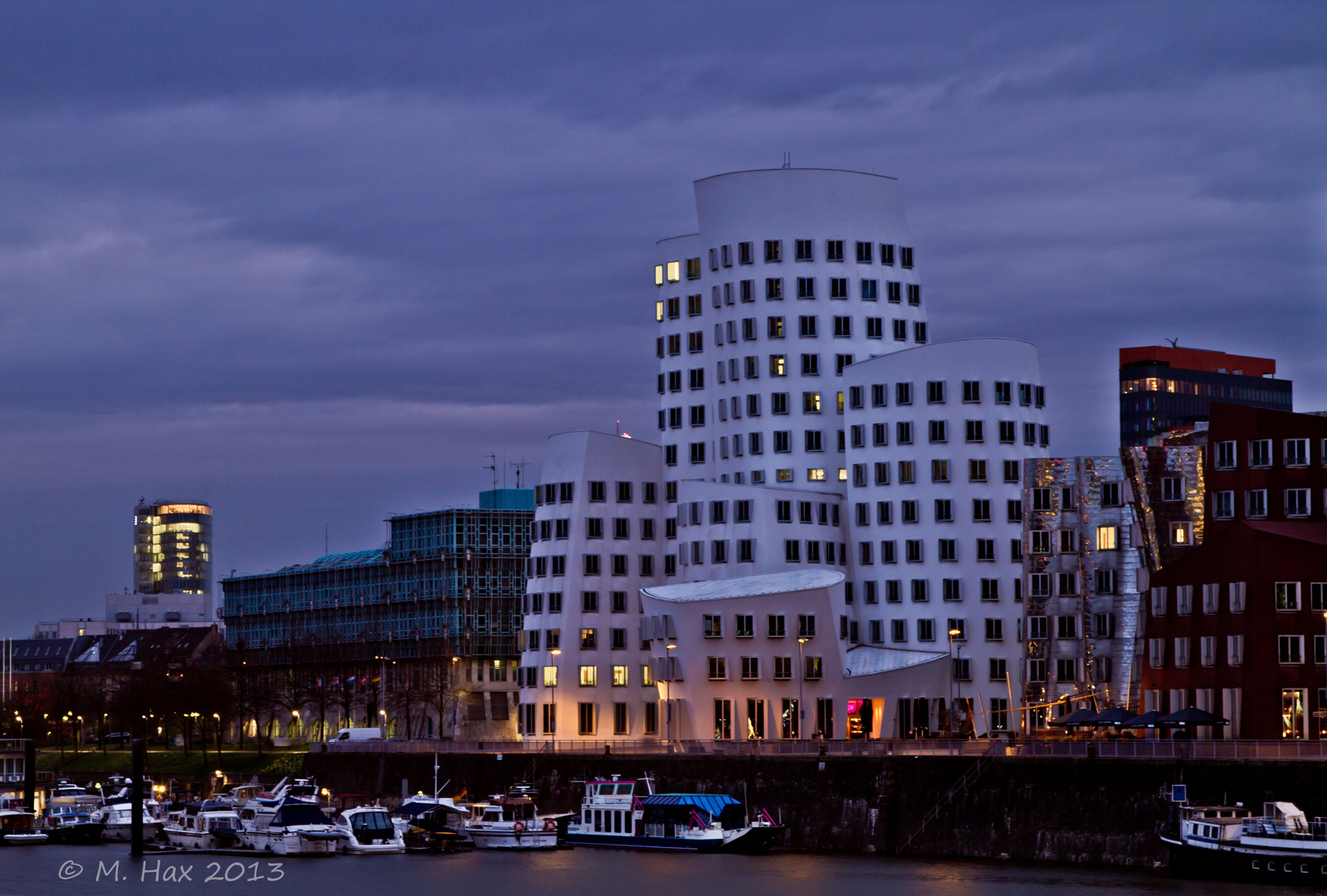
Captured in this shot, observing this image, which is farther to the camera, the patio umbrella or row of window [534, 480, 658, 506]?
row of window [534, 480, 658, 506]

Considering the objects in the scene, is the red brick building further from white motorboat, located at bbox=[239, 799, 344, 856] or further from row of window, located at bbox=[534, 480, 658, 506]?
row of window, located at bbox=[534, 480, 658, 506]

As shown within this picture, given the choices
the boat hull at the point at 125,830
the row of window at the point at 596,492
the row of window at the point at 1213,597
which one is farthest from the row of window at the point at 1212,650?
the boat hull at the point at 125,830

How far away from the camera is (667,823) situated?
4134 inches

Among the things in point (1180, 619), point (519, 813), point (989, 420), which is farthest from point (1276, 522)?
point (519, 813)

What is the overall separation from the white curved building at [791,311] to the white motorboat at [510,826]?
45261 mm

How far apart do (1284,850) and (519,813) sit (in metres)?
44.7

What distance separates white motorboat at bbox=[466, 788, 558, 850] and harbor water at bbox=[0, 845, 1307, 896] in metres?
1.07

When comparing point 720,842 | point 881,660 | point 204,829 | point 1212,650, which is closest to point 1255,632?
point 1212,650

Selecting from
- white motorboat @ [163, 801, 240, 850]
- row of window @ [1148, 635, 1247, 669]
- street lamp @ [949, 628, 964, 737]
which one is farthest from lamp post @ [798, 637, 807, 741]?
white motorboat @ [163, 801, 240, 850]

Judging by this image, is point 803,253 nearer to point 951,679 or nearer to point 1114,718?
point 951,679

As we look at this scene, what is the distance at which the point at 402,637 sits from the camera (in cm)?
19275

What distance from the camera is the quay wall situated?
88375 mm

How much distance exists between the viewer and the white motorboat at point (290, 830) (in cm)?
10444

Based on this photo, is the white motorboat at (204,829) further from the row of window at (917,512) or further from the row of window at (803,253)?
the row of window at (803,253)
